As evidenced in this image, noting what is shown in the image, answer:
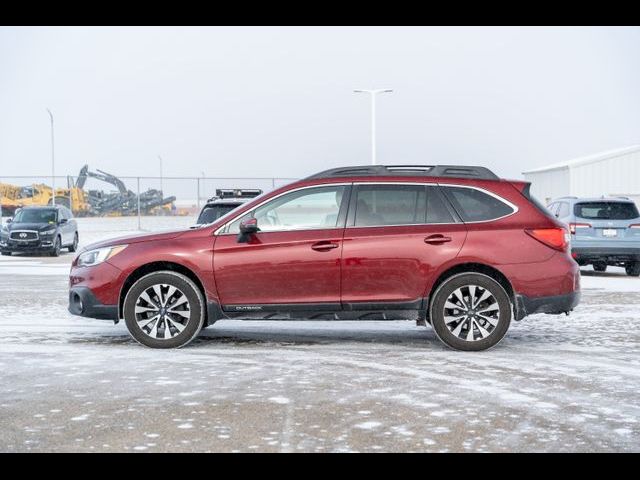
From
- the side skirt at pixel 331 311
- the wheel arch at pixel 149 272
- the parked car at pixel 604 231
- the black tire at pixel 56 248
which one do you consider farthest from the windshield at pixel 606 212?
the black tire at pixel 56 248

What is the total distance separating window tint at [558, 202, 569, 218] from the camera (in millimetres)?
19953

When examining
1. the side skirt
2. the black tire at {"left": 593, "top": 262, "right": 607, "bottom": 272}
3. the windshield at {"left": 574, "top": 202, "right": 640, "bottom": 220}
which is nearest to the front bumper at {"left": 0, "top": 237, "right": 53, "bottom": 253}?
the black tire at {"left": 593, "top": 262, "right": 607, "bottom": 272}

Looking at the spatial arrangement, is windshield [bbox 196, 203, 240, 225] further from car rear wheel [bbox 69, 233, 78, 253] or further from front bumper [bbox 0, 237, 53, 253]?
car rear wheel [bbox 69, 233, 78, 253]

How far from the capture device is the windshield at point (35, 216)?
29.7 meters

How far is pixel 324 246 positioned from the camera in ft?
31.2

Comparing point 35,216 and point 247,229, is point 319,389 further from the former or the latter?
point 35,216

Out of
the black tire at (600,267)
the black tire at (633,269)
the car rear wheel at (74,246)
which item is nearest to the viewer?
the black tire at (633,269)

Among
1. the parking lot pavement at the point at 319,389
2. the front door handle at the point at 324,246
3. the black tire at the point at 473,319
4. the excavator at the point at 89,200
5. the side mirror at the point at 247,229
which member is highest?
the excavator at the point at 89,200

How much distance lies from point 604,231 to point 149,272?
12.1 meters

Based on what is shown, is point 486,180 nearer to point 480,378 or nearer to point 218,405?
point 480,378

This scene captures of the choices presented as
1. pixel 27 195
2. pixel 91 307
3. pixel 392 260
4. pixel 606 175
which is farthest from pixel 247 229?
pixel 27 195

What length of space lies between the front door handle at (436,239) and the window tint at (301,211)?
3.10 feet

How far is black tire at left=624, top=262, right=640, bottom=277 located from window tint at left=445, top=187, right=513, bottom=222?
1145 centimetres

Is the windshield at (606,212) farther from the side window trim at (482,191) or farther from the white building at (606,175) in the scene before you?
the white building at (606,175)
